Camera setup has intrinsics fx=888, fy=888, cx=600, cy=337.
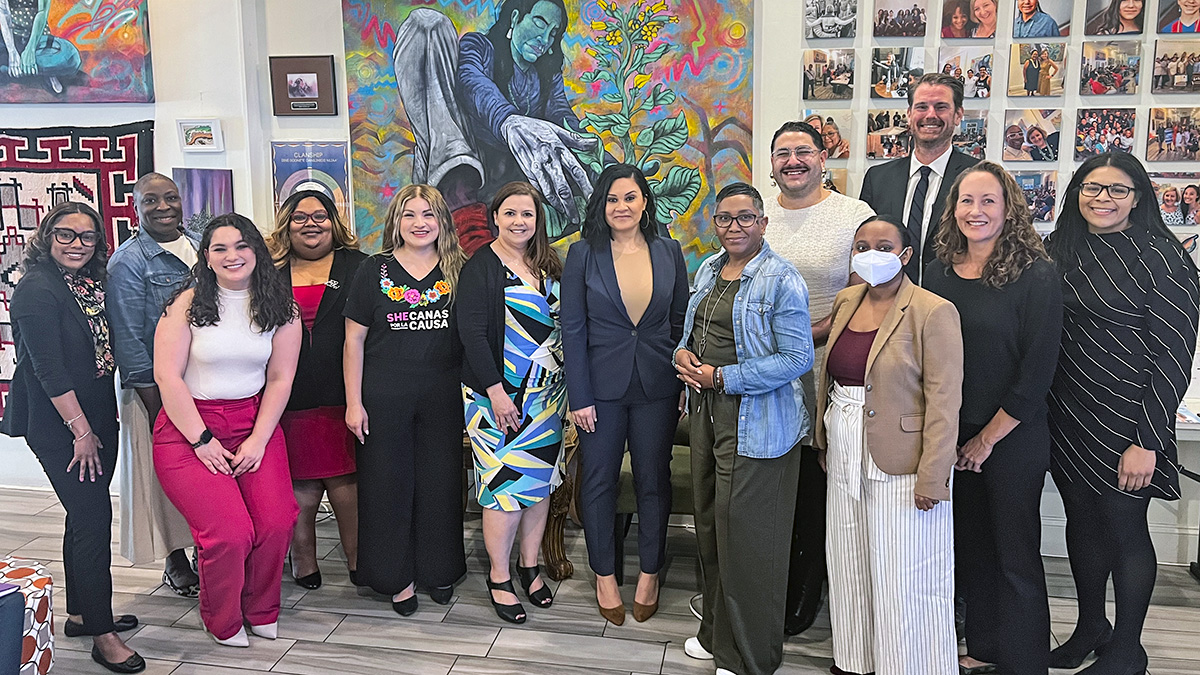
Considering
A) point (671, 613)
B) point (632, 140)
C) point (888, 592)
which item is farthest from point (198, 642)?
point (632, 140)

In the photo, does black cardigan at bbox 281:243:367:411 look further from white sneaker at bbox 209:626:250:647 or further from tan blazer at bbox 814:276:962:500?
tan blazer at bbox 814:276:962:500

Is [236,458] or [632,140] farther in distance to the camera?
[632,140]

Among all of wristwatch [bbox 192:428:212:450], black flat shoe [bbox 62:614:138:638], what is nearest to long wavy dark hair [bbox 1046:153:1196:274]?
wristwatch [bbox 192:428:212:450]

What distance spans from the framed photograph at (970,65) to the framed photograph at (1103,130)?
0.38 metres

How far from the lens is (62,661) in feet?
9.49

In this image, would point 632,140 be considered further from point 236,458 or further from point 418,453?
point 236,458

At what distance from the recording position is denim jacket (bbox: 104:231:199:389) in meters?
2.96

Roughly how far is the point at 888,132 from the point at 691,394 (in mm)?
1499

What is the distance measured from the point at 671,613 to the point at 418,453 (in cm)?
107

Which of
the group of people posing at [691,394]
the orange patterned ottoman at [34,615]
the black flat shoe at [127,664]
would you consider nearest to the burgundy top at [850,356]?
the group of people posing at [691,394]

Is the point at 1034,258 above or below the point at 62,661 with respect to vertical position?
above

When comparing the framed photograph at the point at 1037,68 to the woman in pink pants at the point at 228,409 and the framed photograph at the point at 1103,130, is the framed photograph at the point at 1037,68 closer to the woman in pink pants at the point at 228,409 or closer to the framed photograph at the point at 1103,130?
the framed photograph at the point at 1103,130

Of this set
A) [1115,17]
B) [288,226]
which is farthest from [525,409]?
[1115,17]

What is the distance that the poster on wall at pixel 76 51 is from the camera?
4.05m
